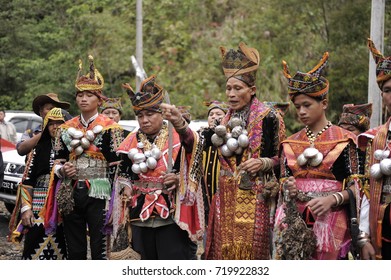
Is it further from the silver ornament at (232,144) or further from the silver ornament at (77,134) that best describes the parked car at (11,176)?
the silver ornament at (232,144)

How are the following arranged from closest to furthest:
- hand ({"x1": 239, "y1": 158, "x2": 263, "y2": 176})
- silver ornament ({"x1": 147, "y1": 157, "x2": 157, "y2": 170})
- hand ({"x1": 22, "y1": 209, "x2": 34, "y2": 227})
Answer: hand ({"x1": 239, "y1": 158, "x2": 263, "y2": 176}) → silver ornament ({"x1": 147, "y1": 157, "x2": 157, "y2": 170}) → hand ({"x1": 22, "y1": 209, "x2": 34, "y2": 227})

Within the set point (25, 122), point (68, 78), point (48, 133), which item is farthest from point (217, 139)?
point (68, 78)

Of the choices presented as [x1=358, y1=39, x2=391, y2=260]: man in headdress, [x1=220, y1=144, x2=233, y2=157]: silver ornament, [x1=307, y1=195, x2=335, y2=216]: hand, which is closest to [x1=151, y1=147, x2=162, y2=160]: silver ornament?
[x1=220, y1=144, x2=233, y2=157]: silver ornament

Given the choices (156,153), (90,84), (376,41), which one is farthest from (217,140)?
(376,41)

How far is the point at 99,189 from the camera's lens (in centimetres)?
861

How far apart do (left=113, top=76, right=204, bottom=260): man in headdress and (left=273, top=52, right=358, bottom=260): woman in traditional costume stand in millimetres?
946

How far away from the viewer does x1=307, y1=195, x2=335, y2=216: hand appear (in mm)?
6469

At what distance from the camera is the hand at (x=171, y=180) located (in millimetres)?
7469

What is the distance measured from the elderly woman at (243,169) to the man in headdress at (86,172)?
5.37 feet

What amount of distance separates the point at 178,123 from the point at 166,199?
942mm

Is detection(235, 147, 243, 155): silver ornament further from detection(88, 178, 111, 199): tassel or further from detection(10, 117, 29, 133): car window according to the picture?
detection(10, 117, 29, 133): car window

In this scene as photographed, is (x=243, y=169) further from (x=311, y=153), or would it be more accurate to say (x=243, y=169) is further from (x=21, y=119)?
(x=21, y=119)

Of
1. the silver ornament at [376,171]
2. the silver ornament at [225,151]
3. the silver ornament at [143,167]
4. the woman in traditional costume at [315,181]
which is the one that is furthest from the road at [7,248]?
the silver ornament at [376,171]

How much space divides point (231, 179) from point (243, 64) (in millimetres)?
924
